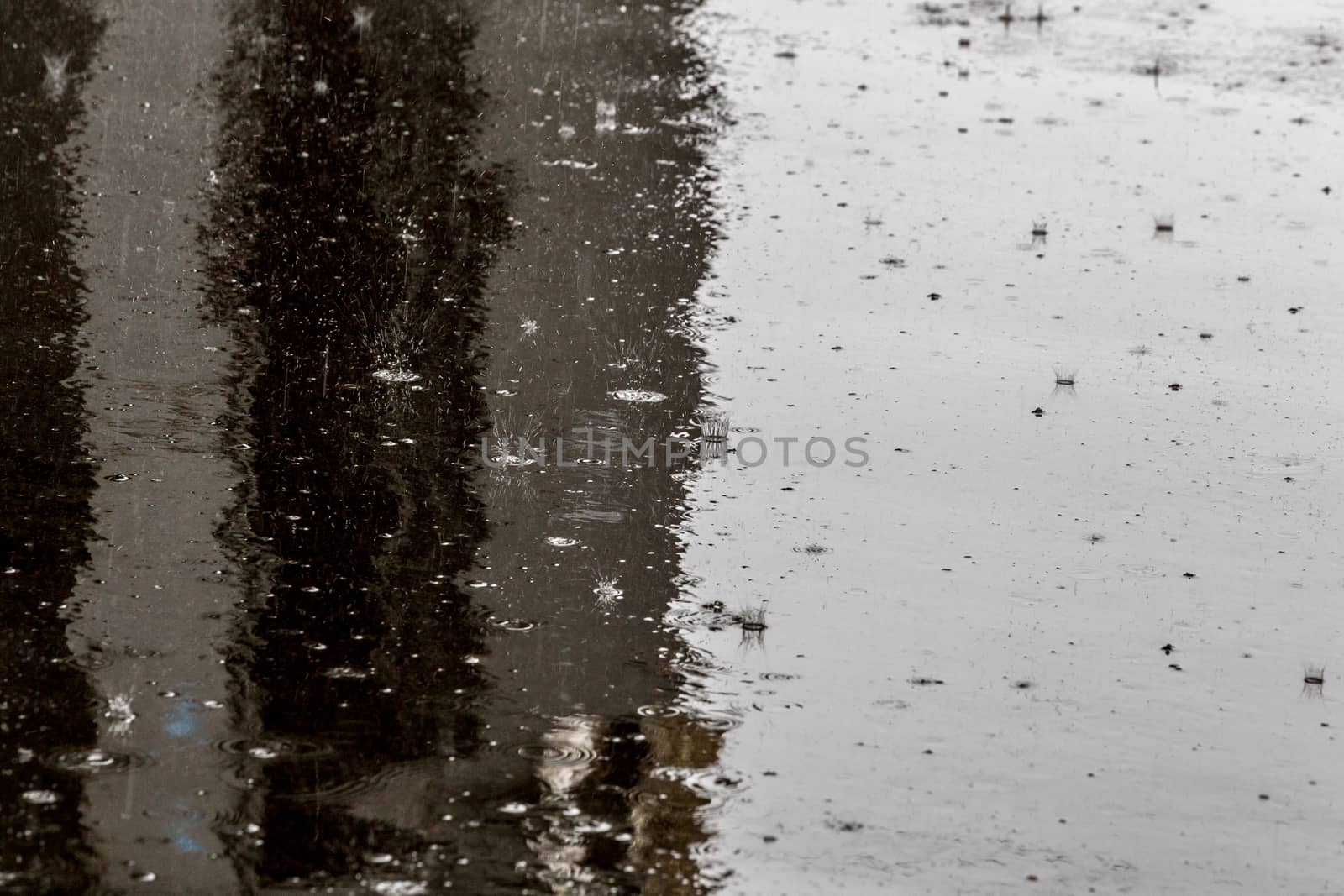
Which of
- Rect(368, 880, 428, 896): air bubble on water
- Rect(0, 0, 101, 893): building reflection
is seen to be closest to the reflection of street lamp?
Rect(0, 0, 101, 893): building reflection

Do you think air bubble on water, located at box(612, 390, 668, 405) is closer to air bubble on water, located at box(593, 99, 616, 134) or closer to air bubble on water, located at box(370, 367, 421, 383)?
air bubble on water, located at box(370, 367, 421, 383)

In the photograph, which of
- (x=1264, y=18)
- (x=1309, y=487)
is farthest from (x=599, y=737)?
(x=1264, y=18)

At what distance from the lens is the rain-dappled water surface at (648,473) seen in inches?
263

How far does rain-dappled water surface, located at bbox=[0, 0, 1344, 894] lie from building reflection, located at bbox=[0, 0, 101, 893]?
0.10ft

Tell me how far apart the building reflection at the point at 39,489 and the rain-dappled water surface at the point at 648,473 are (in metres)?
0.03

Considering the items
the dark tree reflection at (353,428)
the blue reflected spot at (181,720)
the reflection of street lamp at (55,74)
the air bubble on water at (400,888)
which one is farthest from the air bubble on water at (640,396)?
the reflection of street lamp at (55,74)

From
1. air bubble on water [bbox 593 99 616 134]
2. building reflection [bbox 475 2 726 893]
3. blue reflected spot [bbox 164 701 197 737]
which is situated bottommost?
blue reflected spot [bbox 164 701 197 737]

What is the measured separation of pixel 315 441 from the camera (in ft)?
32.1

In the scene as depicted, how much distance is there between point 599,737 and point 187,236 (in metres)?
7.28

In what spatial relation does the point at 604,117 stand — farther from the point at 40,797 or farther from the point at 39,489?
the point at 40,797

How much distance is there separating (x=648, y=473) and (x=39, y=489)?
3.47 m

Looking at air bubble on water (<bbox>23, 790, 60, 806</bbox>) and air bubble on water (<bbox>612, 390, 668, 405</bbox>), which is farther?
air bubble on water (<bbox>612, 390, 668, 405</bbox>)

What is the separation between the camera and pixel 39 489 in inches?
351

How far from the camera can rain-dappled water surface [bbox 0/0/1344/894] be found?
6668mm
